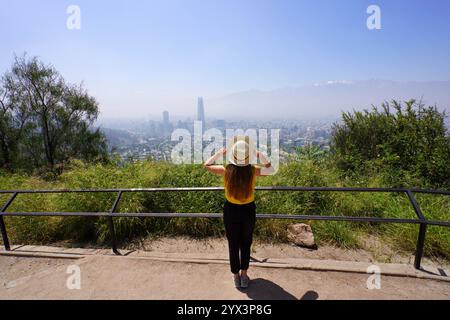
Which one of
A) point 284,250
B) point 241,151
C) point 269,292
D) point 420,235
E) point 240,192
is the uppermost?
point 241,151

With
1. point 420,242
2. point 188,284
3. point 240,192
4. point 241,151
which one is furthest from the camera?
point 420,242

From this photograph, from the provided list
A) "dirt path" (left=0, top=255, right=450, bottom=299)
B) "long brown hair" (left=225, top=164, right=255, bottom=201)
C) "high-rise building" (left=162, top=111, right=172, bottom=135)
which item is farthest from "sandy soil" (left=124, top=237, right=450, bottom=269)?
"high-rise building" (left=162, top=111, right=172, bottom=135)

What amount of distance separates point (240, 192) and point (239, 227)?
1.27 feet

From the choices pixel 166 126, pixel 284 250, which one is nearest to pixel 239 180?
pixel 284 250

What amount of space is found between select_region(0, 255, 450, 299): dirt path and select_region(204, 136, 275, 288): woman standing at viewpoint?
0.30m

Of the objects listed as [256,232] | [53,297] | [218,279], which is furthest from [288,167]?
[53,297]

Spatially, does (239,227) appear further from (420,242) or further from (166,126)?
(166,126)

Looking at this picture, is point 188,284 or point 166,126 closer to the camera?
point 188,284

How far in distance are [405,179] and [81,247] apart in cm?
873

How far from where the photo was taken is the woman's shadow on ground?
2.42 m

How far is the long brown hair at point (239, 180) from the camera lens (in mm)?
2314

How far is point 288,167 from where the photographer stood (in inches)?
254

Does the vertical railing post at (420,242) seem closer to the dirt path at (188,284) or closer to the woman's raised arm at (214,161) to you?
the dirt path at (188,284)

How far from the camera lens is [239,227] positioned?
2449 mm
